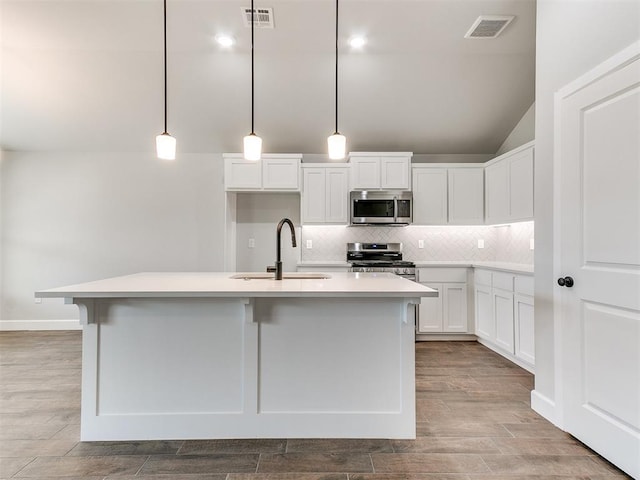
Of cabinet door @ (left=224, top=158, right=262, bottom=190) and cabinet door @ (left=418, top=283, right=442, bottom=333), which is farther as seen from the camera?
cabinet door @ (left=224, top=158, right=262, bottom=190)

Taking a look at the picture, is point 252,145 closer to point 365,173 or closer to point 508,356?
point 365,173

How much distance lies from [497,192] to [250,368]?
11.3 feet

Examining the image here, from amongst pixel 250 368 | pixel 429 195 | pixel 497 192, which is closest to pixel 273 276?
pixel 250 368

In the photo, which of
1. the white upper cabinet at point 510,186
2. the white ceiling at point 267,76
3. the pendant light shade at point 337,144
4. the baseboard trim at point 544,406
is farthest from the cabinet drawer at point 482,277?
the pendant light shade at point 337,144

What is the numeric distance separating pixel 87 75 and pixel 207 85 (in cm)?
123

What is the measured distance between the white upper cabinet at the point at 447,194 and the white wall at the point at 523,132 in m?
0.53

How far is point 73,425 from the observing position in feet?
7.47

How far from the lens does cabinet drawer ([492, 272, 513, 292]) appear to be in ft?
11.2

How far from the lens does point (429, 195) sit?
14.6ft

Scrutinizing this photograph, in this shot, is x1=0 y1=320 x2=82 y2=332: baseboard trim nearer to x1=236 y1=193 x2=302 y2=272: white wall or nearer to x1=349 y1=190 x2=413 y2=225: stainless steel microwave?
x1=236 y1=193 x2=302 y2=272: white wall

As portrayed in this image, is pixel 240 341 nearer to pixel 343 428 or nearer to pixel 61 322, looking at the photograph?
pixel 343 428

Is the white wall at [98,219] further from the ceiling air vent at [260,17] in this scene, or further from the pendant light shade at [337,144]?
the pendant light shade at [337,144]

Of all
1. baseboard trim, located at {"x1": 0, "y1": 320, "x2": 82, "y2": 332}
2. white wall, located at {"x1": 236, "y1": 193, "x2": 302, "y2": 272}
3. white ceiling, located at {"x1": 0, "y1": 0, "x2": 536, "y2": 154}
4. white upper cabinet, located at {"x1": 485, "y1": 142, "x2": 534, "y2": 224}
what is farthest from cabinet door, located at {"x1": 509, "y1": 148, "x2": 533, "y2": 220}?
baseboard trim, located at {"x1": 0, "y1": 320, "x2": 82, "y2": 332}

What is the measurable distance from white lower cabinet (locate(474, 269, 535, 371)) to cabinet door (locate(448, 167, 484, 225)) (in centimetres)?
75
